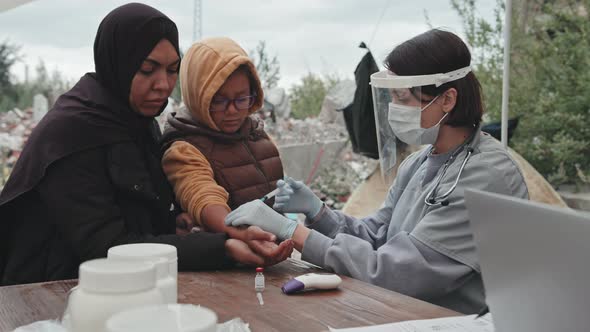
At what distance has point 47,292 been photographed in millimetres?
1474

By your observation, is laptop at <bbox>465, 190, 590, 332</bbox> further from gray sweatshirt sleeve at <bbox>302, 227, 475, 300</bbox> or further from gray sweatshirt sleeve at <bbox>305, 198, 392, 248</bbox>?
gray sweatshirt sleeve at <bbox>305, 198, 392, 248</bbox>

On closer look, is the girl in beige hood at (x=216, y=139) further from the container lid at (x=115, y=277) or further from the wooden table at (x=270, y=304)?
the container lid at (x=115, y=277)

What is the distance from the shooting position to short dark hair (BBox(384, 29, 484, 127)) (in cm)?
190

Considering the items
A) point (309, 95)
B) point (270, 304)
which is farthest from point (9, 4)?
point (309, 95)

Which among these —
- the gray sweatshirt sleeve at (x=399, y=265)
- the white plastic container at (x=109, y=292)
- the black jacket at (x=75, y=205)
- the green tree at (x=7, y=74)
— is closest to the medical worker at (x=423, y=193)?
the gray sweatshirt sleeve at (x=399, y=265)

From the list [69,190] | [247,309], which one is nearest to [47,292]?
[69,190]

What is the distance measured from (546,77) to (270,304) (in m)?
4.29

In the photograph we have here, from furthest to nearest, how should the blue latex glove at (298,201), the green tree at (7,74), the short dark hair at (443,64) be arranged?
the green tree at (7,74), the blue latex glove at (298,201), the short dark hair at (443,64)

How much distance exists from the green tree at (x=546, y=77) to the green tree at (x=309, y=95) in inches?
95.1

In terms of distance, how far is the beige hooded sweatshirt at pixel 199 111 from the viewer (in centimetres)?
187

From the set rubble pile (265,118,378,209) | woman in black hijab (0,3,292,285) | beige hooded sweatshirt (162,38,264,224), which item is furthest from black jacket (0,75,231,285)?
rubble pile (265,118,378,209)

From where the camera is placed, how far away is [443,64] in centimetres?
190

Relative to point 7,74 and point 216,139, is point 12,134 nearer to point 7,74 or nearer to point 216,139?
point 7,74

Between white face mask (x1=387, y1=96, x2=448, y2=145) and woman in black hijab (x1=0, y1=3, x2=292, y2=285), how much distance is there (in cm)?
61
